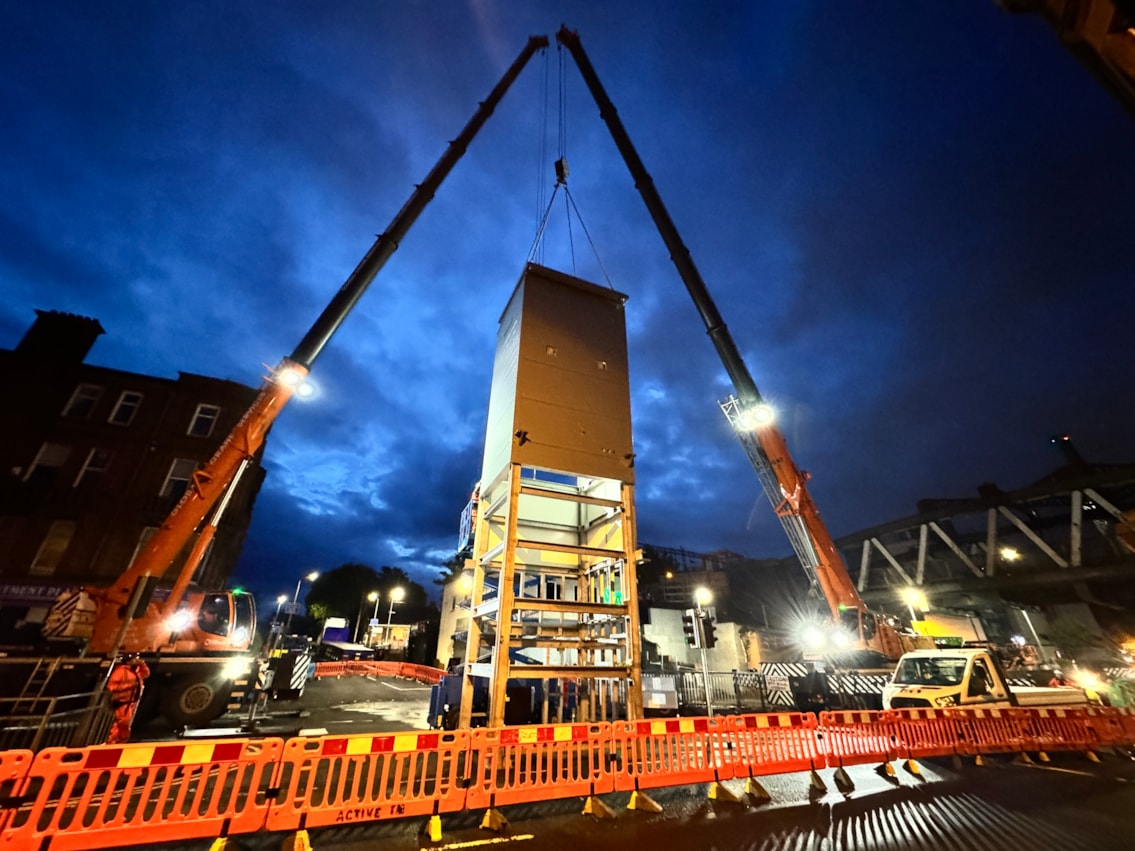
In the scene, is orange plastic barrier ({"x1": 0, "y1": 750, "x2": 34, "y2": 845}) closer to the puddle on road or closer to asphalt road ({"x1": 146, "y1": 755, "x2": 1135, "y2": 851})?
asphalt road ({"x1": 146, "y1": 755, "x2": 1135, "y2": 851})

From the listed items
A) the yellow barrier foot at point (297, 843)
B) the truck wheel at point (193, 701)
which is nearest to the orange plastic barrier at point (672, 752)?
the yellow barrier foot at point (297, 843)

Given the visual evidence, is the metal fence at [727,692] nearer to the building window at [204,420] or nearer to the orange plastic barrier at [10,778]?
the orange plastic barrier at [10,778]

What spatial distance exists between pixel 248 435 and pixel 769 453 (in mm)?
16816

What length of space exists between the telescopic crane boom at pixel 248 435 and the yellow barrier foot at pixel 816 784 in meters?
12.2


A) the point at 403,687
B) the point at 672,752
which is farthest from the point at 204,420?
the point at 672,752

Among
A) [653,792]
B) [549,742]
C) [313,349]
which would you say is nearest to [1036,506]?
[653,792]

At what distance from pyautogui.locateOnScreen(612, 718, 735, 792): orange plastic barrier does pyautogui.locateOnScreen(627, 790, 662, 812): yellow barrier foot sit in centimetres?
11

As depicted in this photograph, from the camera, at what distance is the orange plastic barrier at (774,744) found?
6.75m

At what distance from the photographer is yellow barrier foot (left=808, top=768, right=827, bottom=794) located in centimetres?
663

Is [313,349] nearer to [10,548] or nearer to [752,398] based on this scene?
[752,398]

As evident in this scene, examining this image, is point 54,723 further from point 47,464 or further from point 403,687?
point 47,464

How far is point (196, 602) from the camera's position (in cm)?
1286

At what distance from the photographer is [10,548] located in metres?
20.7

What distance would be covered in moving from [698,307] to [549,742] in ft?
54.3
